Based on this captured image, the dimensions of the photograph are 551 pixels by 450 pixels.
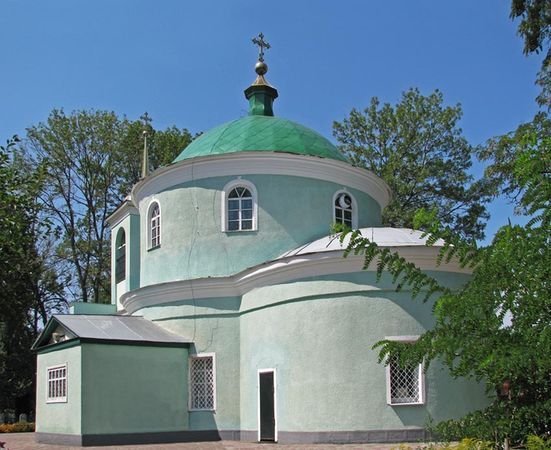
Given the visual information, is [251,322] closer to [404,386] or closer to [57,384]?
[404,386]

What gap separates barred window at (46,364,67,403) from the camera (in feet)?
53.6

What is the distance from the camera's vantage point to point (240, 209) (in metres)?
17.8

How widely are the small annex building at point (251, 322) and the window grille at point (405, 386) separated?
3cm

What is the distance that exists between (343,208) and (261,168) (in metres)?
2.47

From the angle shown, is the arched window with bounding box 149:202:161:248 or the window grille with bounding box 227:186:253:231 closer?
the window grille with bounding box 227:186:253:231

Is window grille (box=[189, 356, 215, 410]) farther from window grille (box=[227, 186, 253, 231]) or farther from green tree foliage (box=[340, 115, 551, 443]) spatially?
green tree foliage (box=[340, 115, 551, 443])

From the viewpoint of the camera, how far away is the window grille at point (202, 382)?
656 inches

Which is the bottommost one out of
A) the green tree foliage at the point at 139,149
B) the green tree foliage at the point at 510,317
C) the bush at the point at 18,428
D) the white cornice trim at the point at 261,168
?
the bush at the point at 18,428

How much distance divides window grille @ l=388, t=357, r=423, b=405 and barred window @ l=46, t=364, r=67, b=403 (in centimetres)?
752

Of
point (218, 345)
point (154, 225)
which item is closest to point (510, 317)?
point (218, 345)

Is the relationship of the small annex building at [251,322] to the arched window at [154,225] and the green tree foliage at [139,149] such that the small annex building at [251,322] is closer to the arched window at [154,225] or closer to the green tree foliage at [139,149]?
the arched window at [154,225]

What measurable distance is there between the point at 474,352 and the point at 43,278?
3173 cm

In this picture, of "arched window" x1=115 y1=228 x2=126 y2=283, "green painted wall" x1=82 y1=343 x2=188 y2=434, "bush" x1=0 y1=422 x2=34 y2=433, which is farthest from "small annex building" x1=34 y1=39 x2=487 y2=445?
"bush" x1=0 y1=422 x2=34 y2=433

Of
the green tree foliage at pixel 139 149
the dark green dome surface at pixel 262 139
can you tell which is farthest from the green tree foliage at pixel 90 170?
Answer: the dark green dome surface at pixel 262 139
